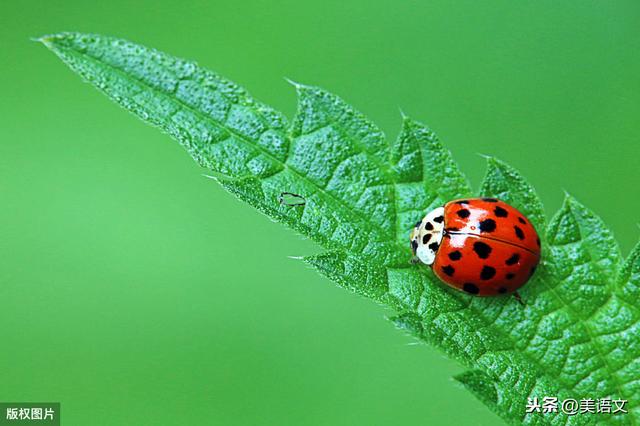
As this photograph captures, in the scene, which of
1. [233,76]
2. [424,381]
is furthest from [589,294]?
[233,76]

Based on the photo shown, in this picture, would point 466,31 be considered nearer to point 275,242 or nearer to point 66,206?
point 275,242

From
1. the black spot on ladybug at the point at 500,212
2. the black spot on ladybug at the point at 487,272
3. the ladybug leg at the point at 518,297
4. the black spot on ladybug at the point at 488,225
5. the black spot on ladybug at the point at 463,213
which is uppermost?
the black spot on ladybug at the point at 463,213

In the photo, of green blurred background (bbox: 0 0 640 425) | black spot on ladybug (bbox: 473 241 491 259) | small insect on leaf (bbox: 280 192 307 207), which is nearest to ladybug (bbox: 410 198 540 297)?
black spot on ladybug (bbox: 473 241 491 259)

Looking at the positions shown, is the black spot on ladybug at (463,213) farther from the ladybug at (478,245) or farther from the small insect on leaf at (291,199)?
the small insect on leaf at (291,199)

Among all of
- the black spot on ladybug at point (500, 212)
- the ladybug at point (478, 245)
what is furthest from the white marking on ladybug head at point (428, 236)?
the black spot on ladybug at point (500, 212)

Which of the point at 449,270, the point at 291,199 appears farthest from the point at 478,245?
the point at 291,199

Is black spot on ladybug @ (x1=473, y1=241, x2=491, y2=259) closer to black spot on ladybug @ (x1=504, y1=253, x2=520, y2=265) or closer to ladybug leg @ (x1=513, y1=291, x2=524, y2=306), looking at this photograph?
black spot on ladybug @ (x1=504, y1=253, x2=520, y2=265)
